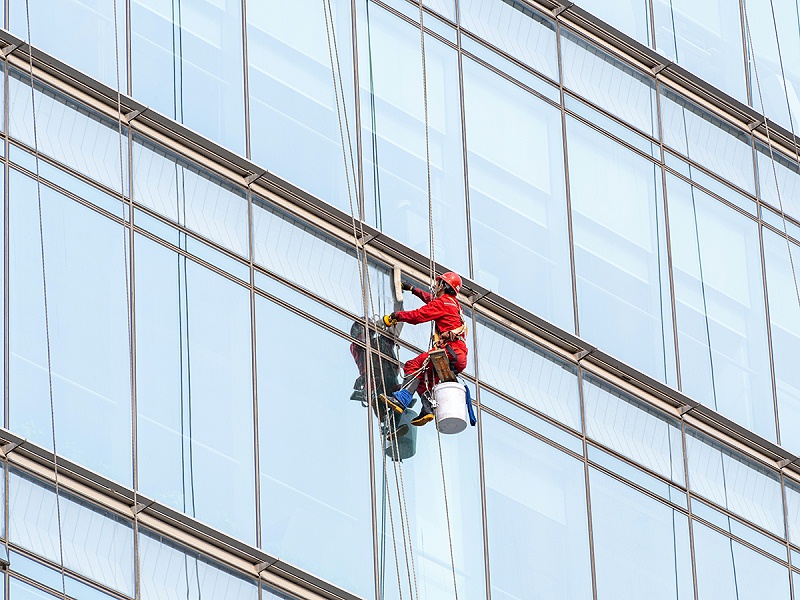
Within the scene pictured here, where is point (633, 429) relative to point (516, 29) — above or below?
below

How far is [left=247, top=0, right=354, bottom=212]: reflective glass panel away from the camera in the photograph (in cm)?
3197

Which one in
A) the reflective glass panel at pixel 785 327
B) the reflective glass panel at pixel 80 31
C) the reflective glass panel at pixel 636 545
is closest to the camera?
the reflective glass panel at pixel 80 31

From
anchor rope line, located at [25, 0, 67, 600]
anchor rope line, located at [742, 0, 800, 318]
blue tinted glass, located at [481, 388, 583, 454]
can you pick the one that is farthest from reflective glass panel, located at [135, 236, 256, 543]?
anchor rope line, located at [742, 0, 800, 318]

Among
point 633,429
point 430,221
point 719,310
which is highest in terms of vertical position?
point 719,310

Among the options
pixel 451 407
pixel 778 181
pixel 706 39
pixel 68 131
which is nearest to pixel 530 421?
pixel 451 407

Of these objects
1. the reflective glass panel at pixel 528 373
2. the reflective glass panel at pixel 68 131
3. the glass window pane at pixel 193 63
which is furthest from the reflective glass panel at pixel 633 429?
the reflective glass panel at pixel 68 131

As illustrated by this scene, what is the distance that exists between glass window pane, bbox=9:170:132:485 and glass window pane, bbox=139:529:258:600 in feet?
2.54

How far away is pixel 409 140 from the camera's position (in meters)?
33.4

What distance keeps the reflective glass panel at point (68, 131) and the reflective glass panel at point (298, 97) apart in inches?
78.1

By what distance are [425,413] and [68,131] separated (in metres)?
4.85

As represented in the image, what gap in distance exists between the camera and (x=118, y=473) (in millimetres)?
28703

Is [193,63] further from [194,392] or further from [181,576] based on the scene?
[181,576]

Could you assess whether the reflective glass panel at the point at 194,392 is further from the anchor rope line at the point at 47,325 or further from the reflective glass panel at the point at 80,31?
the reflective glass panel at the point at 80,31

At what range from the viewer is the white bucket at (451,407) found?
2995 centimetres
